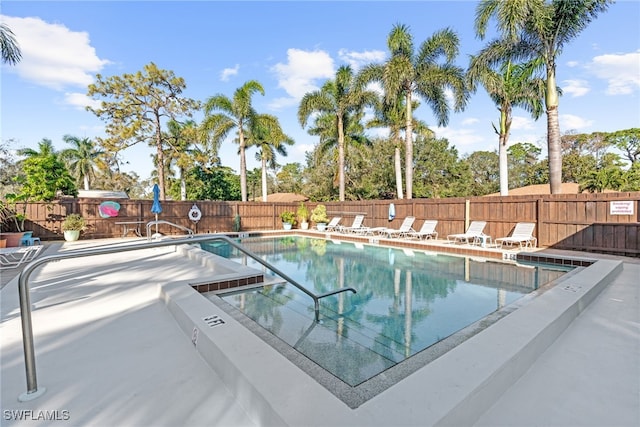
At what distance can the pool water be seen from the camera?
308cm

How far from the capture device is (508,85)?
13.4 meters

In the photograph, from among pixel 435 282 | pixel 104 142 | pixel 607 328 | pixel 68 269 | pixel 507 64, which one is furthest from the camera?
pixel 104 142

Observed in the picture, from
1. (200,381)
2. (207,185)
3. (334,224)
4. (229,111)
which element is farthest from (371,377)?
(207,185)

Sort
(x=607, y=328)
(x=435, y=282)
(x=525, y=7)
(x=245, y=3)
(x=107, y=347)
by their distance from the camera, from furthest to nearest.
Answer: (x=245, y=3)
(x=525, y=7)
(x=435, y=282)
(x=607, y=328)
(x=107, y=347)

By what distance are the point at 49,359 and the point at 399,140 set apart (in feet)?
57.9

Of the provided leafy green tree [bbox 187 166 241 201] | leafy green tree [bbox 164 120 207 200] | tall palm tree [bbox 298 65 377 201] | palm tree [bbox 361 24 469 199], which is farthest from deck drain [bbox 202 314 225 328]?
leafy green tree [bbox 187 166 241 201]

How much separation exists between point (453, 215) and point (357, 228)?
411 cm

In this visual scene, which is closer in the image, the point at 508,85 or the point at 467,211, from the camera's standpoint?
the point at 467,211

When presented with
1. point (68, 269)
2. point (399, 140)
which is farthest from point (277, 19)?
point (68, 269)

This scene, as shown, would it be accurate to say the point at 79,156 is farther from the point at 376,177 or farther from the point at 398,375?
the point at 398,375

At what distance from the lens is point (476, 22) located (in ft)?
38.4

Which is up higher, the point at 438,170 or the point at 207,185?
the point at 438,170

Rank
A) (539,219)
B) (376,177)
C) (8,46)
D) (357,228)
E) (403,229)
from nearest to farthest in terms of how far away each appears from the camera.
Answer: (539,219)
(8,46)
(403,229)
(357,228)
(376,177)

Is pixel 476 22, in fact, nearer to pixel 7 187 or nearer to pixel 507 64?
pixel 507 64
